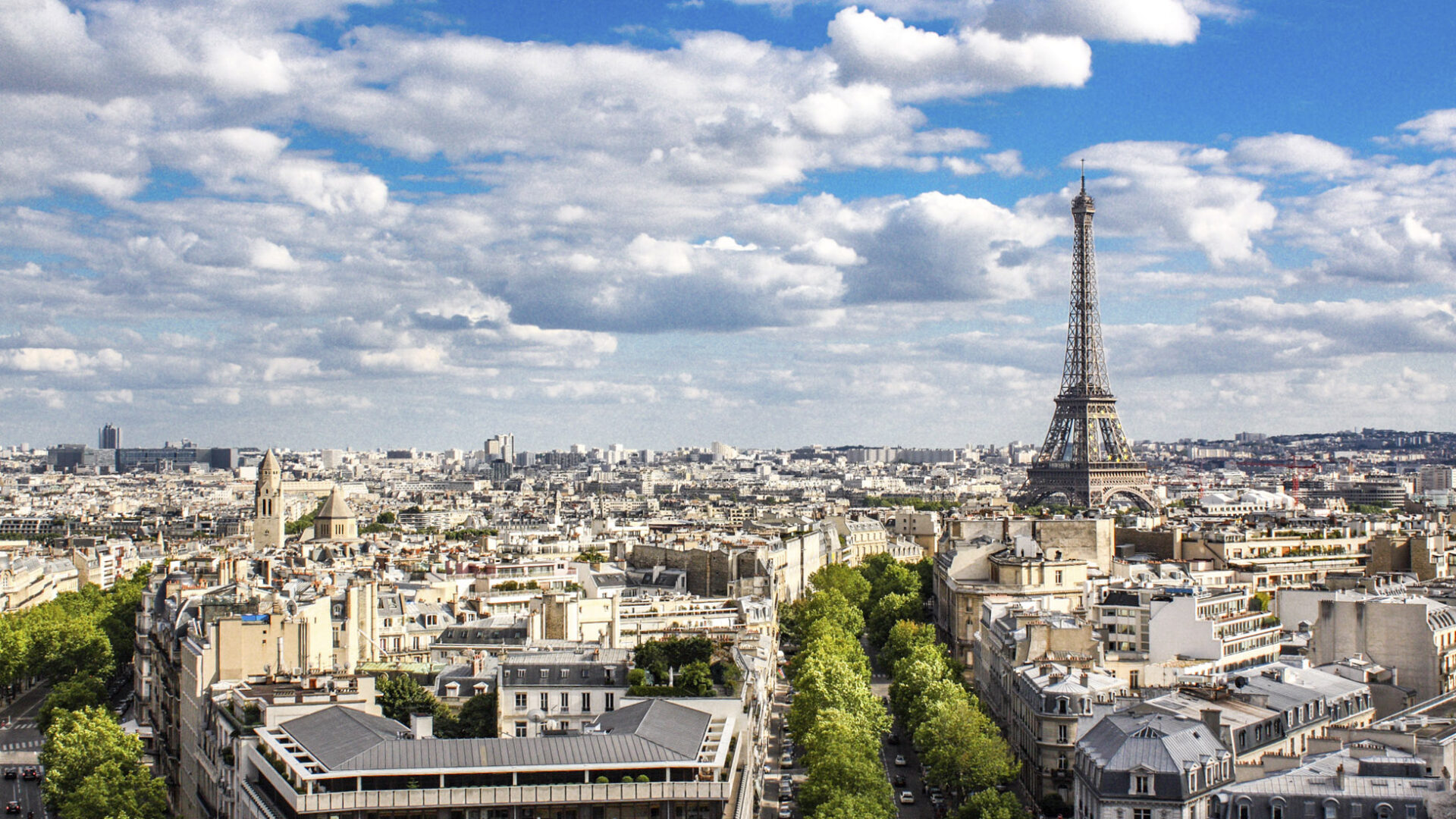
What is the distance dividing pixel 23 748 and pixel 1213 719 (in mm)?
49097

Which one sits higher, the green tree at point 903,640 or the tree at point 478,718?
the tree at point 478,718

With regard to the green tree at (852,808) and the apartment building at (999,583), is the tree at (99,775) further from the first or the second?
the apartment building at (999,583)

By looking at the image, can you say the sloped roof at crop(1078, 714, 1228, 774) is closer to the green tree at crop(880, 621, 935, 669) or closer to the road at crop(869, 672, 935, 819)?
the road at crop(869, 672, 935, 819)

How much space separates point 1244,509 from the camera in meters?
146

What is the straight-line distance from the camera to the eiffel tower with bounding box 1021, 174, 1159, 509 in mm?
151250

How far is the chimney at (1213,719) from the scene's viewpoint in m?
42.1

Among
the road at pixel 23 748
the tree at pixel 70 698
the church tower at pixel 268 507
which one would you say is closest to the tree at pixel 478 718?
the road at pixel 23 748

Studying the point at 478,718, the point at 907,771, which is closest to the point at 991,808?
the point at 478,718

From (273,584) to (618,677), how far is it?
28091 millimetres

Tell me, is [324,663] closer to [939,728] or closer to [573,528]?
[939,728]

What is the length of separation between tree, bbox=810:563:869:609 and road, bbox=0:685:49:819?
145 ft

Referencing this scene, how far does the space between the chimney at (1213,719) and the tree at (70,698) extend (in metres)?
44.8

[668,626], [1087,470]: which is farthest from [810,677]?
[1087,470]

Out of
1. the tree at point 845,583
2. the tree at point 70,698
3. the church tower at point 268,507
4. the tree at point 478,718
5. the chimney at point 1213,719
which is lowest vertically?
the tree at point 70,698
